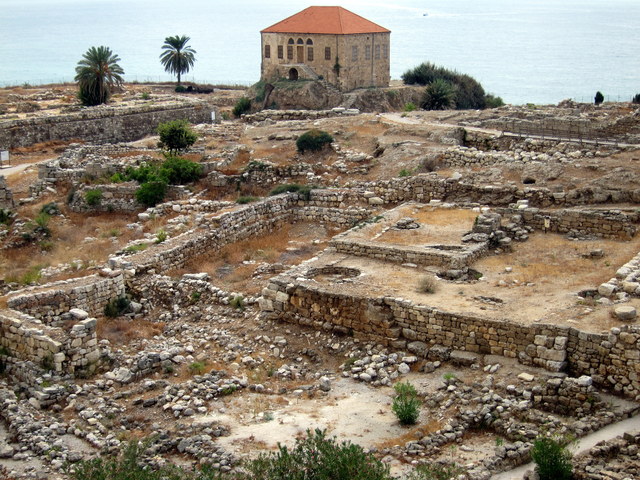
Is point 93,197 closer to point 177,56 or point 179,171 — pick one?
point 179,171

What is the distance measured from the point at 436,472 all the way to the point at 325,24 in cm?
4787

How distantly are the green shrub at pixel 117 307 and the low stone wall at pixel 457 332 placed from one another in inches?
121

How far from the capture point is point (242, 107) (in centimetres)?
5294

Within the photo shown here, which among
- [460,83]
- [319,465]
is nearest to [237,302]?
[319,465]

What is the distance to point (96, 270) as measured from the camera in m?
19.2

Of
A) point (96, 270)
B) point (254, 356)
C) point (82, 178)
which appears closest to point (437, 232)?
point (254, 356)

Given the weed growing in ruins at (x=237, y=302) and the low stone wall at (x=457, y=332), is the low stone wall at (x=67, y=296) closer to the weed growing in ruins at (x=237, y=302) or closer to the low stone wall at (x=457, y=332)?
the weed growing in ruins at (x=237, y=302)

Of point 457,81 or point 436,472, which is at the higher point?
point 457,81

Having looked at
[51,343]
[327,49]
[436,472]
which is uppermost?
[327,49]

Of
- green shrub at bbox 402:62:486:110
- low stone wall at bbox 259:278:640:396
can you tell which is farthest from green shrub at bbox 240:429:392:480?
green shrub at bbox 402:62:486:110

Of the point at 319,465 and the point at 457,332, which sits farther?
the point at 457,332

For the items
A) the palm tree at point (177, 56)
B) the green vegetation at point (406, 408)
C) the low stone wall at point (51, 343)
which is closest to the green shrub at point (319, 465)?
the green vegetation at point (406, 408)

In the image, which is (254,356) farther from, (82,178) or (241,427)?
(82,178)

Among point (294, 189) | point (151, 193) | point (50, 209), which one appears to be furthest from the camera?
point (50, 209)
